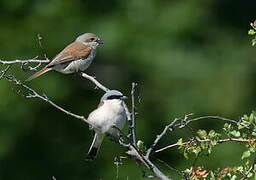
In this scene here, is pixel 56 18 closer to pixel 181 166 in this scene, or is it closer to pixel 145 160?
pixel 181 166

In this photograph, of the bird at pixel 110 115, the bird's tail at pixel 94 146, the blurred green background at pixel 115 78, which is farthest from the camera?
the blurred green background at pixel 115 78

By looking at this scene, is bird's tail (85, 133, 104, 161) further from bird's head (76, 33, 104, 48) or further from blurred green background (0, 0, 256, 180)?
blurred green background (0, 0, 256, 180)

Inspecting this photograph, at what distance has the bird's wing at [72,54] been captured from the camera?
24.1ft

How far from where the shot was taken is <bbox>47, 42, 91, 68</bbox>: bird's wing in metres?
7.36

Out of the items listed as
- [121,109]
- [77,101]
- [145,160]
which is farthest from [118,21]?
[145,160]

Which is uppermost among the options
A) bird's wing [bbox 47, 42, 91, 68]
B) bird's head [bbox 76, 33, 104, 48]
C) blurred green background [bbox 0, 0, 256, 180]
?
bird's head [bbox 76, 33, 104, 48]

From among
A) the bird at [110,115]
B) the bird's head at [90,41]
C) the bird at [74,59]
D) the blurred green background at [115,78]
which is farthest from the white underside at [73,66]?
the blurred green background at [115,78]

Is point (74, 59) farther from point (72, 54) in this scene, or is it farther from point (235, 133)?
point (235, 133)

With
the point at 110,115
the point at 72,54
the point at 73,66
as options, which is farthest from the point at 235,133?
the point at 72,54

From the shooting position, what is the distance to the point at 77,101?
1302cm

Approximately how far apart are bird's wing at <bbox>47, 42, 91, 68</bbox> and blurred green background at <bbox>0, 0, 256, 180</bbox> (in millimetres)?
4525

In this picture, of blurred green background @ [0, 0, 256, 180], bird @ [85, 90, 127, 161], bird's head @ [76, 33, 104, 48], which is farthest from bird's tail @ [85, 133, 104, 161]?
blurred green background @ [0, 0, 256, 180]

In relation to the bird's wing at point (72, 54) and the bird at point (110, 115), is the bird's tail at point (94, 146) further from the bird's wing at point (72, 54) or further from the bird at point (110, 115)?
the bird's wing at point (72, 54)

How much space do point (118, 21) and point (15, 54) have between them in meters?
1.63
